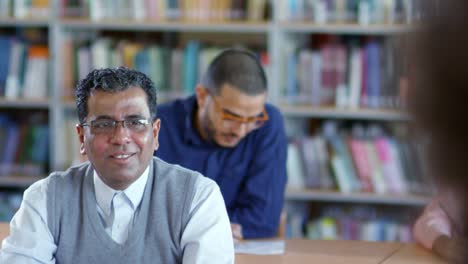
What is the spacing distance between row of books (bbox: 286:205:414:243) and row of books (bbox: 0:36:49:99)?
1.46m

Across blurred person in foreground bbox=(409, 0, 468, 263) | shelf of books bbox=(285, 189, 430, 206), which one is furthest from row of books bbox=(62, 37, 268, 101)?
blurred person in foreground bbox=(409, 0, 468, 263)

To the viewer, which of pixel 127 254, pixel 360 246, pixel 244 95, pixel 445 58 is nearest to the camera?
pixel 445 58

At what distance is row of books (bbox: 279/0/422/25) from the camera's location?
377cm

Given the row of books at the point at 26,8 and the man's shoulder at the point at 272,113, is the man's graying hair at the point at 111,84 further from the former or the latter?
the row of books at the point at 26,8

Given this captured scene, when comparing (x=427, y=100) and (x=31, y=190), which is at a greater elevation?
(x=427, y=100)

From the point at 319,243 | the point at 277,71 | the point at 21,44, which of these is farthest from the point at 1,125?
the point at 319,243

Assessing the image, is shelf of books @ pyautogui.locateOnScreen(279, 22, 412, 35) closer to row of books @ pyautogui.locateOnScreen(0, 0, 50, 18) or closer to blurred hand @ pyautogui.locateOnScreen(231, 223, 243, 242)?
row of books @ pyautogui.locateOnScreen(0, 0, 50, 18)

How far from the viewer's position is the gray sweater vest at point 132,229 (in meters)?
1.70

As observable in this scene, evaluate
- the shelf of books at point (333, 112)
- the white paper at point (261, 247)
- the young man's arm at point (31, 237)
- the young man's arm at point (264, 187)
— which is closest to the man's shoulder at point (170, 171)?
the young man's arm at point (31, 237)

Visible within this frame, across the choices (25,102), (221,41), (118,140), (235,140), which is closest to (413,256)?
(235,140)

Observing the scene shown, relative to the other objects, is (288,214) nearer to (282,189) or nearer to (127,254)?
(282,189)

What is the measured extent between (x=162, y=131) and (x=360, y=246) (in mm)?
781

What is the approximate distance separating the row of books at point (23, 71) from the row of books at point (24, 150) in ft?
0.69

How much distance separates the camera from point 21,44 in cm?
414
